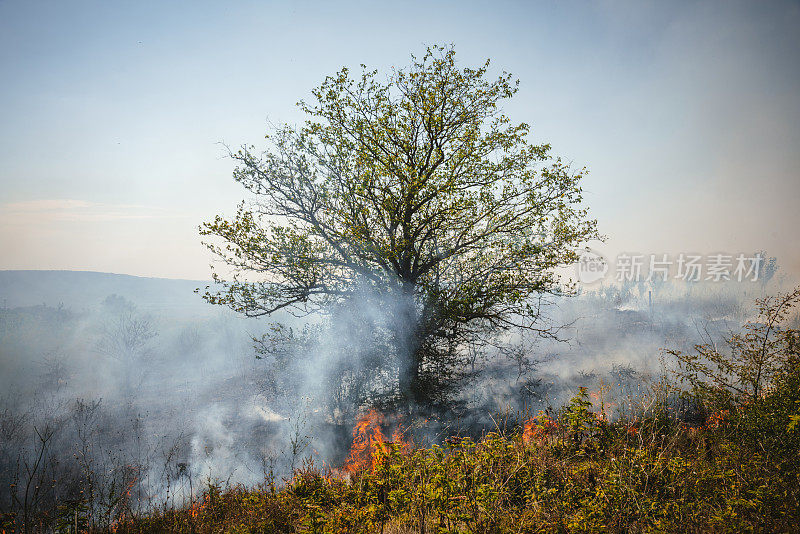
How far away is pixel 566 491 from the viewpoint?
391 centimetres

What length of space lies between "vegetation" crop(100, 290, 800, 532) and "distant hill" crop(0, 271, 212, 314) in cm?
6424

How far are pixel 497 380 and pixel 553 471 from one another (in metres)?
14.3

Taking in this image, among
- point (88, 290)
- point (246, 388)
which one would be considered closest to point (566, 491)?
point (246, 388)

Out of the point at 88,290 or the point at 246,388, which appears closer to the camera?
the point at 246,388

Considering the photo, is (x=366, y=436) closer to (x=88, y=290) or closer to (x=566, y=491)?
(x=566, y=491)

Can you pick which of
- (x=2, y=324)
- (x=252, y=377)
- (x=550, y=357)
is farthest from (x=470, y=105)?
(x=2, y=324)

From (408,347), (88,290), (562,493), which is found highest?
(562,493)

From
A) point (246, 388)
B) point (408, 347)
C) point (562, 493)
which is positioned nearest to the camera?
point (562, 493)

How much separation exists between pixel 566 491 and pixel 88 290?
96.0 meters

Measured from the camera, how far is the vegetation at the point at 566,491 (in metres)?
3.28

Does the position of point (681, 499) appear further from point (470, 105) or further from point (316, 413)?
point (316, 413)

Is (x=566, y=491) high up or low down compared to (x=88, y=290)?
up

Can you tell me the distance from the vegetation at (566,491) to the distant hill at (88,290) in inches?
2529

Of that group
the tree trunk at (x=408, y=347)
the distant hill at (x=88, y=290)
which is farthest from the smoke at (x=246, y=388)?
the distant hill at (x=88, y=290)
